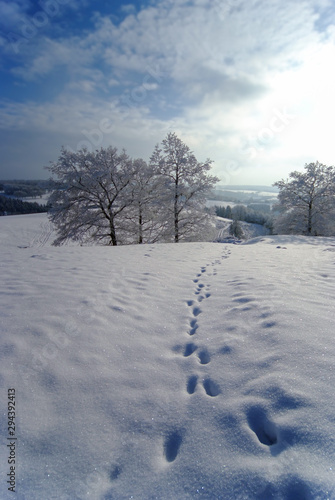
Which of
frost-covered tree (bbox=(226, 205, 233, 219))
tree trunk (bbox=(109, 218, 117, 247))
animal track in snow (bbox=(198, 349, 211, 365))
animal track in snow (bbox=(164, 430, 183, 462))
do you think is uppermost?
frost-covered tree (bbox=(226, 205, 233, 219))

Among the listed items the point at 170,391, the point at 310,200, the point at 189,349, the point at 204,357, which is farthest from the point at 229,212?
the point at 170,391

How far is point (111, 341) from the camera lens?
9.22 feet

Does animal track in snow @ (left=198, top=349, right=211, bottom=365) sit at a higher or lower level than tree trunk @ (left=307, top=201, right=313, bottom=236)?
lower

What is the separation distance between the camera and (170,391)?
2.10 m

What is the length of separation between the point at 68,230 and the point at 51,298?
36.1 ft

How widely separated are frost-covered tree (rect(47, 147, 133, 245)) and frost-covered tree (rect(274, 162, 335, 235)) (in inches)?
582

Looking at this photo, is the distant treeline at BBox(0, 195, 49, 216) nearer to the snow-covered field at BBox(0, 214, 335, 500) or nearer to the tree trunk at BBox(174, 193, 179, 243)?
the tree trunk at BBox(174, 193, 179, 243)

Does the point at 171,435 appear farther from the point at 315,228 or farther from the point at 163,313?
the point at 315,228

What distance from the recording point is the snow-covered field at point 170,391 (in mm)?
1386

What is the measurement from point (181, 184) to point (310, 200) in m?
12.7

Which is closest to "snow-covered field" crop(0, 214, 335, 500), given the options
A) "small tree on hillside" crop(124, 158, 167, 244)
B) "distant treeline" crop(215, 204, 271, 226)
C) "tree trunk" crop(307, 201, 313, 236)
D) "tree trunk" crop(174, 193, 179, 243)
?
"small tree on hillside" crop(124, 158, 167, 244)

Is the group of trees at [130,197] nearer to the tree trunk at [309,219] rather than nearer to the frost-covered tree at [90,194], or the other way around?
the frost-covered tree at [90,194]

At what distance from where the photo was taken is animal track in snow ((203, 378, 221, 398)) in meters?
2.05

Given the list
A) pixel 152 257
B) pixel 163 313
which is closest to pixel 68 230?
pixel 152 257
